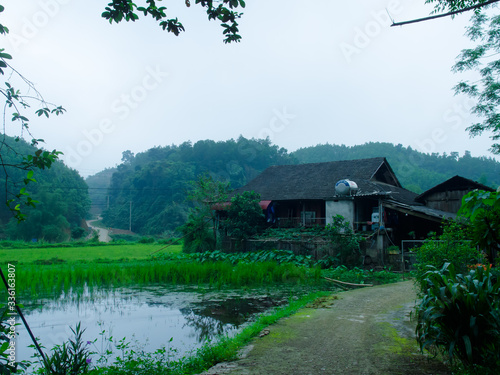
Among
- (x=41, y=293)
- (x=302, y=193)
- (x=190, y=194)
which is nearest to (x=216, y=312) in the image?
(x=41, y=293)

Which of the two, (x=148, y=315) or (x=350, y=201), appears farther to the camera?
(x=350, y=201)

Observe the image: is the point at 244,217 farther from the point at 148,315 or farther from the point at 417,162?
the point at 417,162

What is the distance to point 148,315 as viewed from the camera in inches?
324

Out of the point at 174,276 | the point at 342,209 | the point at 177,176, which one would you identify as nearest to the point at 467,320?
the point at 174,276

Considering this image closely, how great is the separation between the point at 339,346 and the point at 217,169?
51.6 meters

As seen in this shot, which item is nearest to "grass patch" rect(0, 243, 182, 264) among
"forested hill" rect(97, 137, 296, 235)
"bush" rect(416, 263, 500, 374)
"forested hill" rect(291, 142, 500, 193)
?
"forested hill" rect(97, 137, 296, 235)

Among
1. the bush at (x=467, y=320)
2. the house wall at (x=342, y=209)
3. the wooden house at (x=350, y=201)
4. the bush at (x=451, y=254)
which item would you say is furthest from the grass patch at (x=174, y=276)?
the bush at (x=467, y=320)

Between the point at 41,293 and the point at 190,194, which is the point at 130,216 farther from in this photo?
the point at 41,293

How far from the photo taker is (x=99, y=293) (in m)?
10.6

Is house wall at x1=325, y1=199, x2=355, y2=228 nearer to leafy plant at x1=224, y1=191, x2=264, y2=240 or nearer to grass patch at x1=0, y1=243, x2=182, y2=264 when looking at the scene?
leafy plant at x1=224, y1=191, x2=264, y2=240

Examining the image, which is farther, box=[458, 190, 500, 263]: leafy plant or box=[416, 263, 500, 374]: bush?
box=[416, 263, 500, 374]: bush

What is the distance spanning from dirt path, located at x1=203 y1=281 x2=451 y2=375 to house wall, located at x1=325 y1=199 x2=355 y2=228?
394 inches

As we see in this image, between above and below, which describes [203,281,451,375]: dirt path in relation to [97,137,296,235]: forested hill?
below

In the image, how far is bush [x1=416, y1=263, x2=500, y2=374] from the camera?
3822 mm
